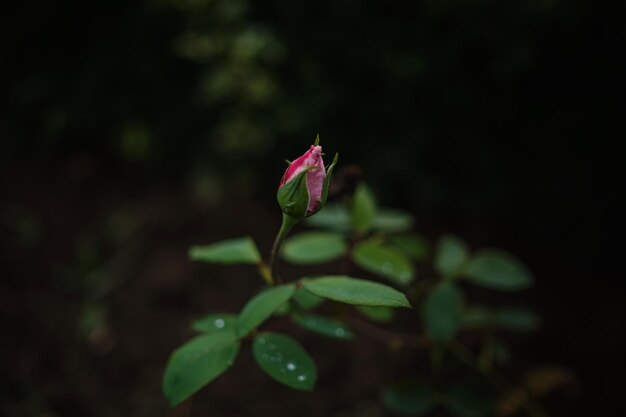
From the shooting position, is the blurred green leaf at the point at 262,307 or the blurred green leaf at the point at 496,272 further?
the blurred green leaf at the point at 496,272

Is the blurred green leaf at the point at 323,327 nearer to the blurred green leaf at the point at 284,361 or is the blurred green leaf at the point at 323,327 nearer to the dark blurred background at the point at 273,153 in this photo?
the blurred green leaf at the point at 284,361

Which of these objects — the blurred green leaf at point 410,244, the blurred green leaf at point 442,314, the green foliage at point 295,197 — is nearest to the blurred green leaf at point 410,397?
the blurred green leaf at point 442,314

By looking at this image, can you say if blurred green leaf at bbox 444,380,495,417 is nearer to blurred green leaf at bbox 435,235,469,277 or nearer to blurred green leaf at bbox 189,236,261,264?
blurred green leaf at bbox 435,235,469,277

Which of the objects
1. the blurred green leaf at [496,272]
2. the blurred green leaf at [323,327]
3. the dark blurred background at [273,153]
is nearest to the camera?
the blurred green leaf at [323,327]

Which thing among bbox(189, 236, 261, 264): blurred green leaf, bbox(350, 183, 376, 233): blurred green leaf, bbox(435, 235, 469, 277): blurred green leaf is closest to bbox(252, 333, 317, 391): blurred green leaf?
bbox(189, 236, 261, 264): blurred green leaf

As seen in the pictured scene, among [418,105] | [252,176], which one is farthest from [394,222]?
[252,176]

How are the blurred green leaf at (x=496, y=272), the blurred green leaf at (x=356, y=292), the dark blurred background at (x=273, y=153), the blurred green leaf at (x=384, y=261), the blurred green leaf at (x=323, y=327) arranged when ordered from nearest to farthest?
the blurred green leaf at (x=356, y=292) < the blurred green leaf at (x=323, y=327) < the blurred green leaf at (x=384, y=261) < the blurred green leaf at (x=496, y=272) < the dark blurred background at (x=273, y=153)
